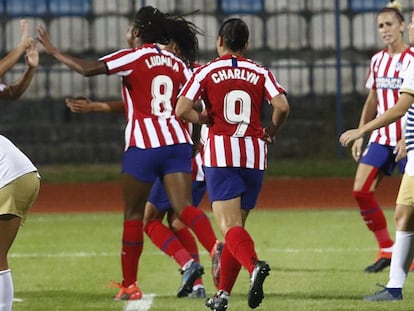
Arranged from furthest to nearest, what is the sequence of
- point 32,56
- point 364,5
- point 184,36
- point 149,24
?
1. point 364,5
2. point 184,36
3. point 149,24
4. point 32,56

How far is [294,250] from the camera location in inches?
481

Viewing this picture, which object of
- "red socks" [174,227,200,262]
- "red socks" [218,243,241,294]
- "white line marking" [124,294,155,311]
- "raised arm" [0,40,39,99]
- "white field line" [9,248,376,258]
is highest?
"raised arm" [0,40,39,99]

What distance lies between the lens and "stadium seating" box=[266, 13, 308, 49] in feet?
73.0

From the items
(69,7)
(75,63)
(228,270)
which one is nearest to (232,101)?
(228,270)

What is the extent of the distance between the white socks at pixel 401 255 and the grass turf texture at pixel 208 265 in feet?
0.62

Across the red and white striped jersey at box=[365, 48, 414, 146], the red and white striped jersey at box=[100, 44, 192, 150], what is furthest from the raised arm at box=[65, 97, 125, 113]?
the red and white striped jersey at box=[365, 48, 414, 146]

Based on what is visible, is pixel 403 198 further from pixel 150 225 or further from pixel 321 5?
pixel 321 5

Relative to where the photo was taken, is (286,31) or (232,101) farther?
(286,31)

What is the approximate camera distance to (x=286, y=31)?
22.3 m

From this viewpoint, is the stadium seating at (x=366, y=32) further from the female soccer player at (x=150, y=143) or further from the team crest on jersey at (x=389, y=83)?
the female soccer player at (x=150, y=143)

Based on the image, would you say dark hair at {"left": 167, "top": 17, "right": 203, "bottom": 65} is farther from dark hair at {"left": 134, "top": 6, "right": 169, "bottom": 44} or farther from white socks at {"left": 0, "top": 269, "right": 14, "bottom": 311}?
white socks at {"left": 0, "top": 269, "right": 14, "bottom": 311}

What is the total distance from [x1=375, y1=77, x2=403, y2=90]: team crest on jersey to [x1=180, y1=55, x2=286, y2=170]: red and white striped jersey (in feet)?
9.24

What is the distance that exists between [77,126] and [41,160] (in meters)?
0.81

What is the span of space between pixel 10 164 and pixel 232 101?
177 centimetres
